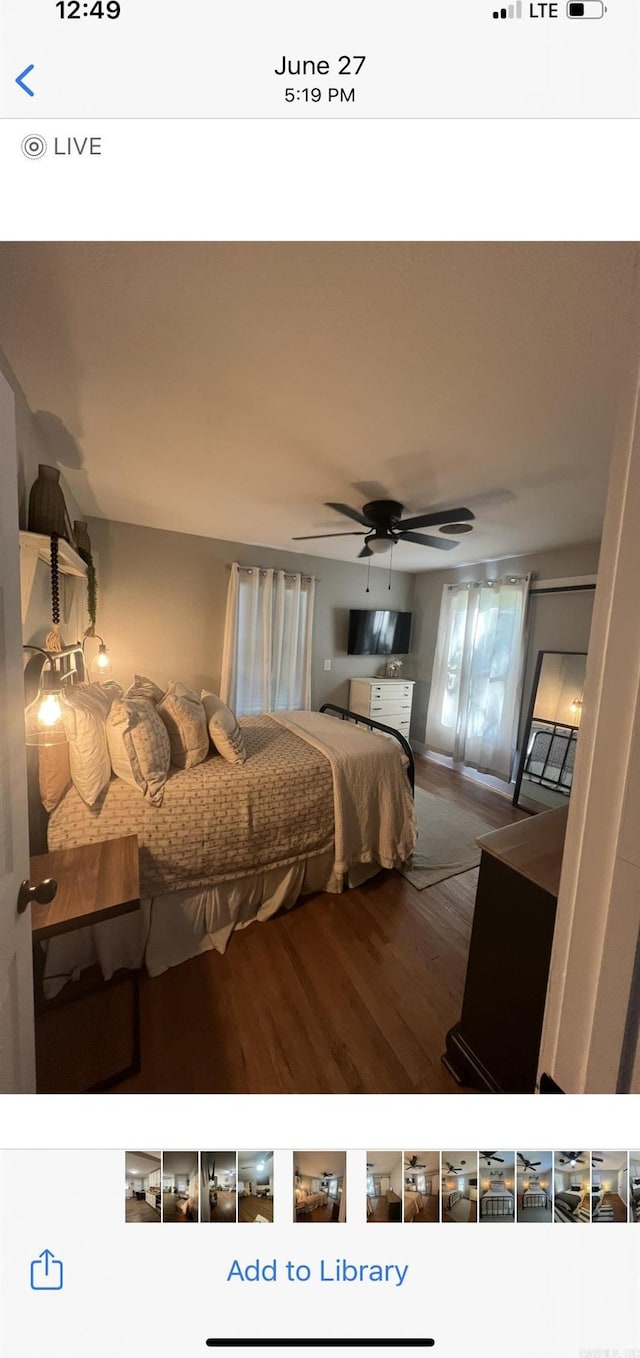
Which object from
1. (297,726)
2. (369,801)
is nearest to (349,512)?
(297,726)

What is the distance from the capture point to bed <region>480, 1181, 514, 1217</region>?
0.40m

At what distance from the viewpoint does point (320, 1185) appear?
16.7 inches

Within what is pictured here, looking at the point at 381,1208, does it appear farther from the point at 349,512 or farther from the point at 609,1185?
the point at 349,512

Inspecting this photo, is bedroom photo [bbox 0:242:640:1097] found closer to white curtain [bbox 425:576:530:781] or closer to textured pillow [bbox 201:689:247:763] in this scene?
textured pillow [bbox 201:689:247:763]

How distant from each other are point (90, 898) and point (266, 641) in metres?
2.65

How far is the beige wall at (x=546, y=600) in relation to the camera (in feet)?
9.70

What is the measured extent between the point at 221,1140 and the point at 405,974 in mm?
1354

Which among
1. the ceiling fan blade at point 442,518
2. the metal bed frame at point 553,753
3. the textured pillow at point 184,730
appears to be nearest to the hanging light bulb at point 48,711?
the textured pillow at point 184,730
